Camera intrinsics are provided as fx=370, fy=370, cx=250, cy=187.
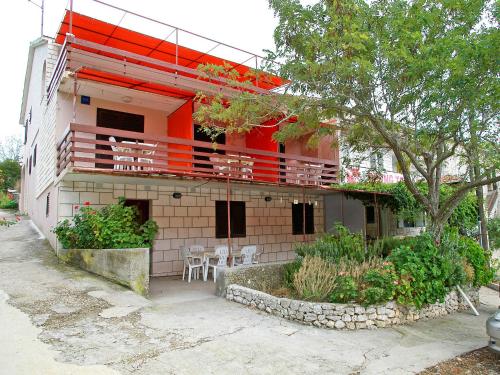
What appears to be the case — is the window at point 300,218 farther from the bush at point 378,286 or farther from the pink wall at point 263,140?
the bush at point 378,286

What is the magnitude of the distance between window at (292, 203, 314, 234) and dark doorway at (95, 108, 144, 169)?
677cm

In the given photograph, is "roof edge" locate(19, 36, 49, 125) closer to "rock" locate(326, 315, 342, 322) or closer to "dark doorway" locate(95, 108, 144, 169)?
"dark doorway" locate(95, 108, 144, 169)

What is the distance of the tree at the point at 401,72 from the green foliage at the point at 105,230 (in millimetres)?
2977

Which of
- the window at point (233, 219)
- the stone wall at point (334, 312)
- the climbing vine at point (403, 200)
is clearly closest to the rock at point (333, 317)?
A: the stone wall at point (334, 312)

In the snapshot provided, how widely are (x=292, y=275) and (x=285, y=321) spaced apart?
1.88 metres

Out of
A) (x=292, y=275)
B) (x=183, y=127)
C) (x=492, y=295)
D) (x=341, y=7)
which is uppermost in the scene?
(x=341, y=7)

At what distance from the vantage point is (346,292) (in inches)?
280

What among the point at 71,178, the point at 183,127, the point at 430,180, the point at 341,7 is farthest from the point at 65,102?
the point at 430,180

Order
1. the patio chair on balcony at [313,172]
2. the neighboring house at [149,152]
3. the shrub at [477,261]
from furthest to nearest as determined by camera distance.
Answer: the patio chair on balcony at [313,172] < the shrub at [477,261] < the neighboring house at [149,152]

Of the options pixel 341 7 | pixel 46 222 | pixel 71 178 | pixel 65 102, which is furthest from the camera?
pixel 46 222

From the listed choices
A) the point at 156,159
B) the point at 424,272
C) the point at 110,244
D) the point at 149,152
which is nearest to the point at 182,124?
the point at 149,152

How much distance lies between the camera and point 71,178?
9.37m

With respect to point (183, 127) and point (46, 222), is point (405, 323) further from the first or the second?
point (46, 222)

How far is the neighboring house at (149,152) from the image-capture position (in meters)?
9.25
